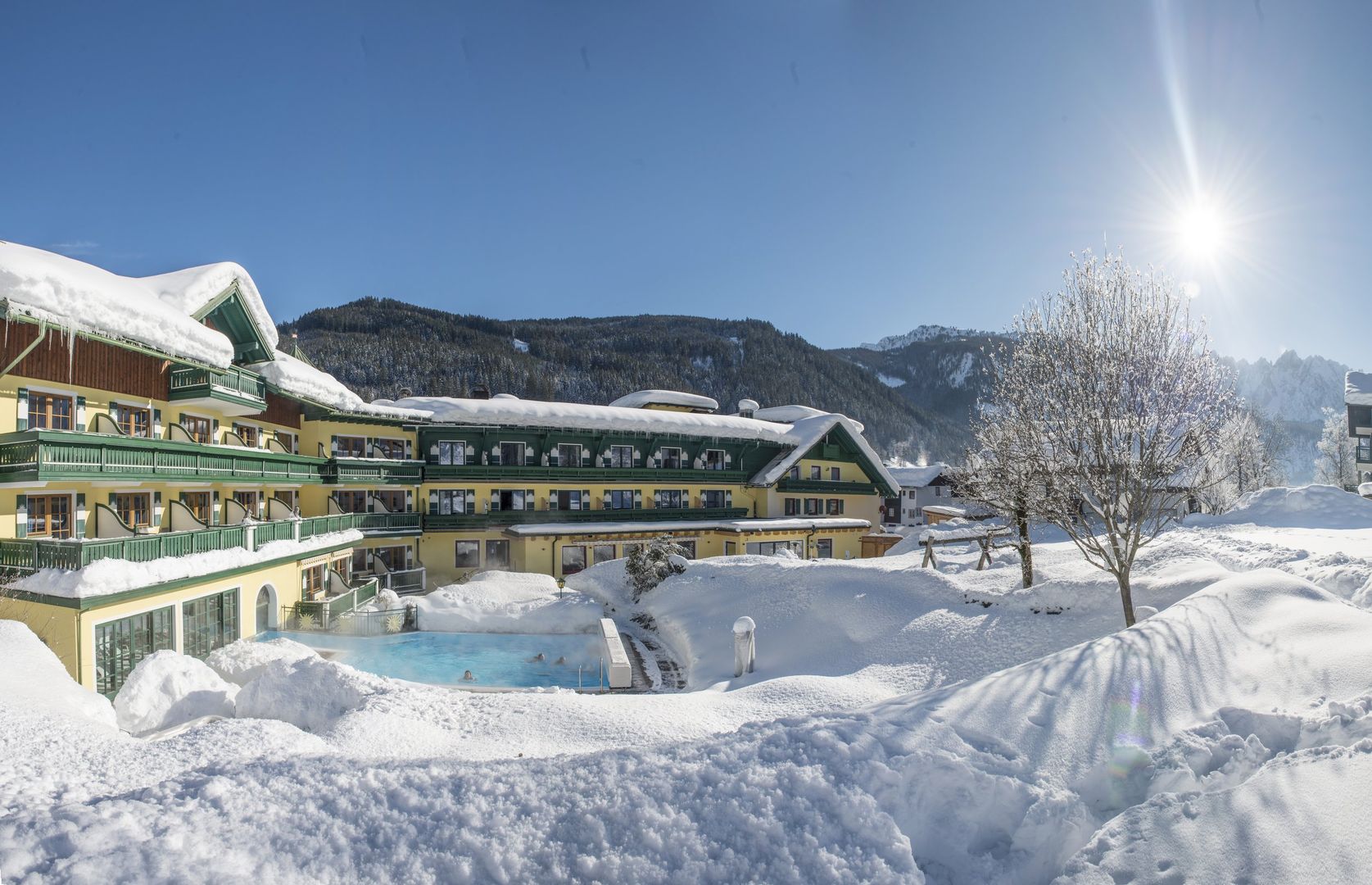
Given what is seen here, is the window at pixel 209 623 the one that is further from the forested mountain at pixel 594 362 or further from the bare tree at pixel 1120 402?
the forested mountain at pixel 594 362

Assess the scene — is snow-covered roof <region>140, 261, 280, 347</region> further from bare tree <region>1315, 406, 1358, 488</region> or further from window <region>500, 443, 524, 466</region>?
bare tree <region>1315, 406, 1358, 488</region>

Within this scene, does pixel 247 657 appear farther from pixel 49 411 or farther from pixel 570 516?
pixel 570 516

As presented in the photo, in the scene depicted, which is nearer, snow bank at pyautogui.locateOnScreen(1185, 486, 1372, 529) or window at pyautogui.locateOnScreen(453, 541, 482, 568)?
snow bank at pyautogui.locateOnScreen(1185, 486, 1372, 529)

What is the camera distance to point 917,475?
61469mm

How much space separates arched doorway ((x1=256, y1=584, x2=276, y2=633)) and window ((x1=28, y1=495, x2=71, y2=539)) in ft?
20.0

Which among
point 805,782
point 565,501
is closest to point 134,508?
point 565,501

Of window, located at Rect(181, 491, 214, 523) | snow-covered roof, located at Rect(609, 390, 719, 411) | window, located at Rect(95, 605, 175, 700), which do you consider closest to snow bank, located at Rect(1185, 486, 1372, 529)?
snow-covered roof, located at Rect(609, 390, 719, 411)

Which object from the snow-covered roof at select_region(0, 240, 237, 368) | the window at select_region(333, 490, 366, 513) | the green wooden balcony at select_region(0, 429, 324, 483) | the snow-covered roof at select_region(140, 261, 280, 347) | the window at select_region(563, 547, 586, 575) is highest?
the snow-covered roof at select_region(140, 261, 280, 347)

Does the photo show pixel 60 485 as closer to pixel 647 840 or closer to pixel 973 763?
pixel 647 840

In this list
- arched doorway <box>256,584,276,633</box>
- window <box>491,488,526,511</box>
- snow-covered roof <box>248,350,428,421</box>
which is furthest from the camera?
window <box>491,488,526,511</box>

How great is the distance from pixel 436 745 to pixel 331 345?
99.0 m

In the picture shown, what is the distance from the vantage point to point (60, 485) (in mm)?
15039

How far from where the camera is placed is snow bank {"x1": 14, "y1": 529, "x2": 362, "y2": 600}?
12.7m

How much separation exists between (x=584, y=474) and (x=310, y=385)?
13801 millimetres
